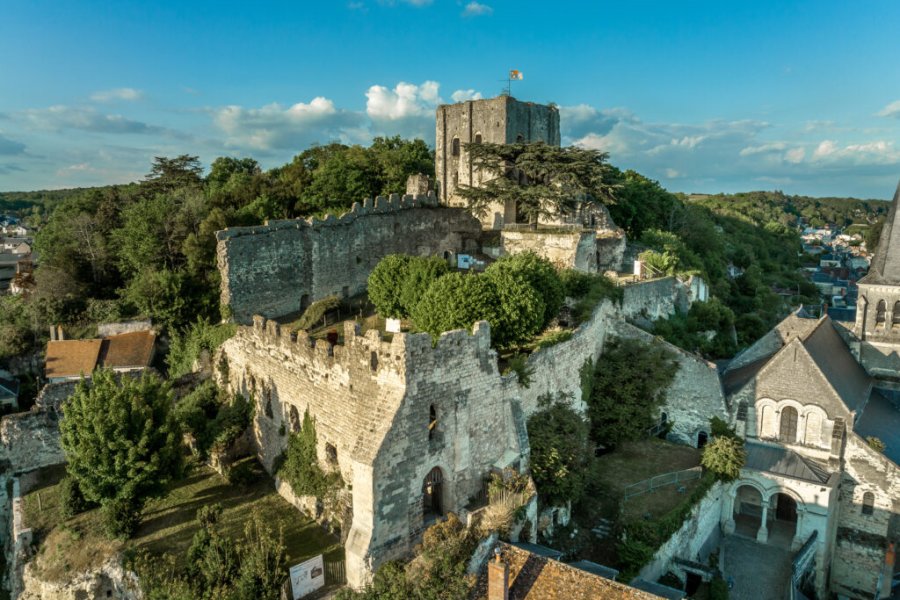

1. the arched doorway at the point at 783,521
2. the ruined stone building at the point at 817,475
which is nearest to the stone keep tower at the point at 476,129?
the ruined stone building at the point at 817,475

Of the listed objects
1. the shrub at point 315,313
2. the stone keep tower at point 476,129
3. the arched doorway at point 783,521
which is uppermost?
the stone keep tower at point 476,129

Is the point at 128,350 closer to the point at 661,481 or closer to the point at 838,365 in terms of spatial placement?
the point at 661,481

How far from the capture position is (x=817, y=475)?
66.3ft

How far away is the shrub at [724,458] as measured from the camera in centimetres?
1964

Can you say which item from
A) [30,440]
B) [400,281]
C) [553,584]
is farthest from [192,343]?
[553,584]

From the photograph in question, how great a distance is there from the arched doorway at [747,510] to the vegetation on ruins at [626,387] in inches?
151

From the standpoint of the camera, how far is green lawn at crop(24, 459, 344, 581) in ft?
46.6

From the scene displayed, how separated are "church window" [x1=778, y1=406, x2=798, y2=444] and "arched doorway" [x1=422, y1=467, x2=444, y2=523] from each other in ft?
46.2

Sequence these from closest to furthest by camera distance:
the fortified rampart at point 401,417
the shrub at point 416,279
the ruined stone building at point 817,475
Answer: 1. the fortified rampart at point 401,417
2. the ruined stone building at point 817,475
3. the shrub at point 416,279

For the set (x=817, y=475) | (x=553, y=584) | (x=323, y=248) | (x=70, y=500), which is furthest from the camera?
(x=323, y=248)

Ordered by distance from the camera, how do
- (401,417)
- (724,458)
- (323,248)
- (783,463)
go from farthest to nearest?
1. (323,248)
2. (783,463)
3. (724,458)
4. (401,417)

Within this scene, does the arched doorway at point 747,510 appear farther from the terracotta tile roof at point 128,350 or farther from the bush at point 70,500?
the terracotta tile roof at point 128,350

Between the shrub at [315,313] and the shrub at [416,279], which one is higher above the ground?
the shrub at [416,279]

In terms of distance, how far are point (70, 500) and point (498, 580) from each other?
12.0 m
